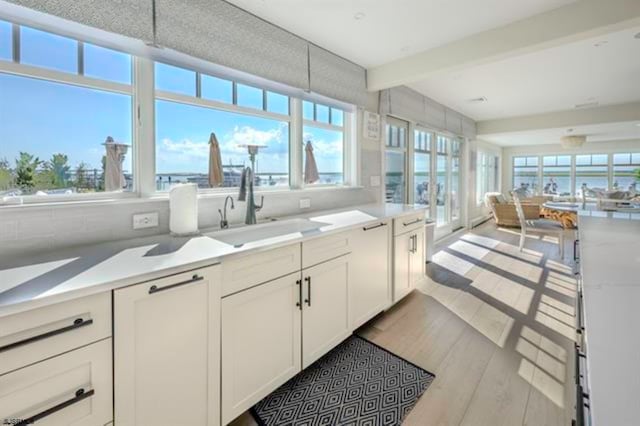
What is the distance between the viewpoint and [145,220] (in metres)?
1.86

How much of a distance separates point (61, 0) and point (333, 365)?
2544 millimetres

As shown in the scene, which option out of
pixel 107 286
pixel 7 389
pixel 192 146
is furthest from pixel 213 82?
pixel 7 389

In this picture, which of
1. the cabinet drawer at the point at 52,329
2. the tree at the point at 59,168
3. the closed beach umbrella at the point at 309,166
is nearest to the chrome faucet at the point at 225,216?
the tree at the point at 59,168

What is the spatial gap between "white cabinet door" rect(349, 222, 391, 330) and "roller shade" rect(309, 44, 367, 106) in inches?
55.8

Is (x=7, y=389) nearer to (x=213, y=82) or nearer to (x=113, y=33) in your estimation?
(x=113, y=33)

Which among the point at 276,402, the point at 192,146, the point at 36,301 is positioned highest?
the point at 192,146

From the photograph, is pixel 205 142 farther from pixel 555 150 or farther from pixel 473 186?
pixel 555 150

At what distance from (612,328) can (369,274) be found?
73.5 inches

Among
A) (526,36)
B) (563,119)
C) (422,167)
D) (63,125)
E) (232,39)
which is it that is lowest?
(63,125)

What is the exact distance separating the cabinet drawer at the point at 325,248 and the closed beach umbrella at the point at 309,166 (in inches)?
41.6

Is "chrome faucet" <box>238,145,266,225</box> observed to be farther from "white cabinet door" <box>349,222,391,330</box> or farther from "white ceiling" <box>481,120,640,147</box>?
"white ceiling" <box>481,120,640,147</box>

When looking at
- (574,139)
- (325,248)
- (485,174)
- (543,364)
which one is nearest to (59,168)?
(325,248)

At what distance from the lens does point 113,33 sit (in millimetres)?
1661

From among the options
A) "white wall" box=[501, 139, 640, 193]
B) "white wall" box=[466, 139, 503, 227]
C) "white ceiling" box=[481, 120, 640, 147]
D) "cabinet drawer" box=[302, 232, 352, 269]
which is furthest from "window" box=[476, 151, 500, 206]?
"cabinet drawer" box=[302, 232, 352, 269]
